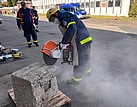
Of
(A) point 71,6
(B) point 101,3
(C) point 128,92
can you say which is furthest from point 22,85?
(B) point 101,3

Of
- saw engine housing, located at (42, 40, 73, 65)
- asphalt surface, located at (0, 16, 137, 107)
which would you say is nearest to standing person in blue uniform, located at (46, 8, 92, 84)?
saw engine housing, located at (42, 40, 73, 65)

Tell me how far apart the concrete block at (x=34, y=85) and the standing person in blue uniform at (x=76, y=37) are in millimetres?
796

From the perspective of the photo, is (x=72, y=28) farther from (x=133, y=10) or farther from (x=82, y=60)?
(x=133, y=10)

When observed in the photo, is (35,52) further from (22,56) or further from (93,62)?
(93,62)

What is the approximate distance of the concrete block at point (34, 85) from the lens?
202 cm

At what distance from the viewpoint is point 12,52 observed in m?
5.12

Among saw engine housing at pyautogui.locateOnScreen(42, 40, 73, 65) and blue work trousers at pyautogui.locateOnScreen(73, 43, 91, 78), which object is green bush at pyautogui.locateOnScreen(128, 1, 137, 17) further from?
saw engine housing at pyautogui.locateOnScreen(42, 40, 73, 65)

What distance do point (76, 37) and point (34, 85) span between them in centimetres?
131

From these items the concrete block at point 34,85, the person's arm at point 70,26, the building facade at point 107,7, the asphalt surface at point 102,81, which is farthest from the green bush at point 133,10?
the concrete block at point 34,85

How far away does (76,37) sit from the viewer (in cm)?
289

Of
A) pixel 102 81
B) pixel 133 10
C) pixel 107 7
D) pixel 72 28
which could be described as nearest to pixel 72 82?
pixel 102 81

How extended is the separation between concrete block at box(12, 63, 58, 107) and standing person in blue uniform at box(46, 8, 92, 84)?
796 millimetres

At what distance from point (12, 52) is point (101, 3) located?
63.6 feet

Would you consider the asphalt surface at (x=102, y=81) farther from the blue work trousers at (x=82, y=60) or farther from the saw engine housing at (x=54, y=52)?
the saw engine housing at (x=54, y=52)
